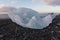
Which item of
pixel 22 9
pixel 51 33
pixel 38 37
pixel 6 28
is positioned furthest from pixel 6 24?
pixel 51 33

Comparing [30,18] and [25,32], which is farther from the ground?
[30,18]

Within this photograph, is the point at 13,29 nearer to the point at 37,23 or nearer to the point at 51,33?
the point at 37,23

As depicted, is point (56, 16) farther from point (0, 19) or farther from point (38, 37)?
point (0, 19)

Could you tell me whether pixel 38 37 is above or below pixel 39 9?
below

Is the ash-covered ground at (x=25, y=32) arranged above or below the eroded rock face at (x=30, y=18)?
below

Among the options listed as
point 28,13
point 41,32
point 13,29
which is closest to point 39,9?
point 28,13

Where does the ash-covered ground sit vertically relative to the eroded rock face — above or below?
below

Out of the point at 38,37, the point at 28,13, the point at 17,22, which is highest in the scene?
the point at 28,13
